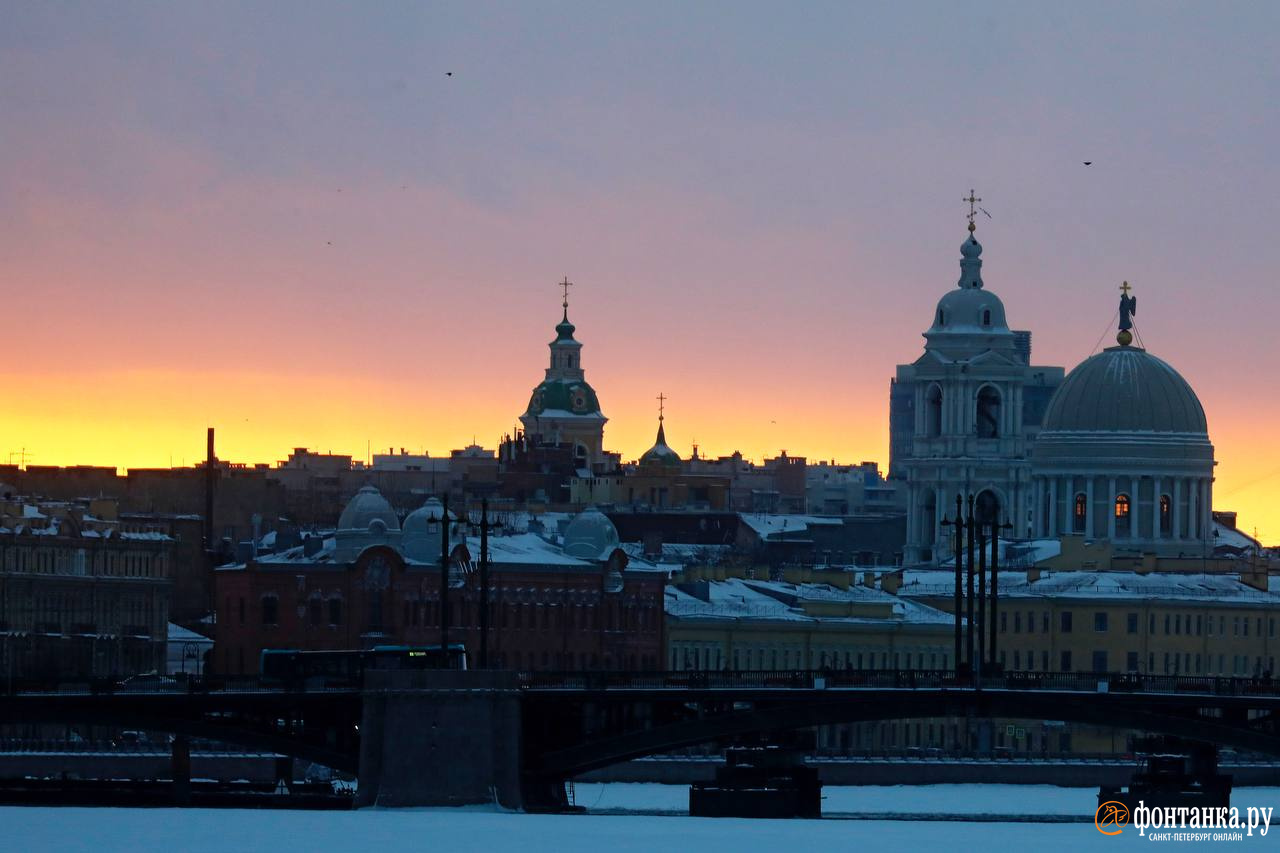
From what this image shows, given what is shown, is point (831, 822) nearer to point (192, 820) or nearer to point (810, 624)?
point (192, 820)

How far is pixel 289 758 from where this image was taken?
124 m

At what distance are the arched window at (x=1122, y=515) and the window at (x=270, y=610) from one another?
4332cm

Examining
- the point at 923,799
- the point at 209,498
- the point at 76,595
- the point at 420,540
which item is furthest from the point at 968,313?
the point at 923,799

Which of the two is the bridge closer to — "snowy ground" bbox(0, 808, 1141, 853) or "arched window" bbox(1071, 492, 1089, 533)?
"snowy ground" bbox(0, 808, 1141, 853)

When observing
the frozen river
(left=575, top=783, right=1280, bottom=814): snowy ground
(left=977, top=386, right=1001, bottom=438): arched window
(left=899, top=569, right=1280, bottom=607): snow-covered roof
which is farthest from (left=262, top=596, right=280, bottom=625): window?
(left=977, top=386, right=1001, bottom=438): arched window

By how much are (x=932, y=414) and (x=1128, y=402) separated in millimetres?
10666

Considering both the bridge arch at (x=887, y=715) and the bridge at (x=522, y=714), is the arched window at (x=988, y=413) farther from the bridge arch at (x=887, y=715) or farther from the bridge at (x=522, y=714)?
the bridge arch at (x=887, y=715)

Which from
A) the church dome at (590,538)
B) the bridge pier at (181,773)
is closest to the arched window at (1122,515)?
the church dome at (590,538)

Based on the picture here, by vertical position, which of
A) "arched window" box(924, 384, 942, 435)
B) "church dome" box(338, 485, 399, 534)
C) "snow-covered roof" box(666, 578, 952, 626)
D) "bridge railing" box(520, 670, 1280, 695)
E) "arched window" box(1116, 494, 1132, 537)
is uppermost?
"arched window" box(924, 384, 942, 435)

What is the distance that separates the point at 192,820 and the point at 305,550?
55.1 meters

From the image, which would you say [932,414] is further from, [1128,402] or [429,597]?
[429,597]

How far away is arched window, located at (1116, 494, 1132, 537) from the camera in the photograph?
189m

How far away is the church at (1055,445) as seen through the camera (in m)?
189

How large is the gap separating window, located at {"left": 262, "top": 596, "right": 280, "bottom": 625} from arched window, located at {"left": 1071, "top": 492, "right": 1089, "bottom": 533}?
142 feet
